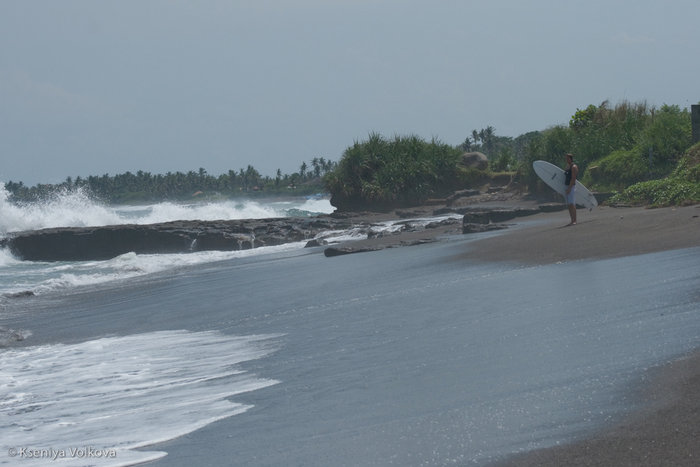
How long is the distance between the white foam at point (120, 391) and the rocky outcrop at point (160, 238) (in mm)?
16338

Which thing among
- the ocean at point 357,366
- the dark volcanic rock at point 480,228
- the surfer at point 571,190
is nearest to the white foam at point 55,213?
the dark volcanic rock at point 480,228

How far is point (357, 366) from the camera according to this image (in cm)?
669

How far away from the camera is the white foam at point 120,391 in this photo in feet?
18.6

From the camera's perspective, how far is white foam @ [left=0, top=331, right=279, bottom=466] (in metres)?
5.68

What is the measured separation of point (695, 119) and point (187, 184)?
159059 mm

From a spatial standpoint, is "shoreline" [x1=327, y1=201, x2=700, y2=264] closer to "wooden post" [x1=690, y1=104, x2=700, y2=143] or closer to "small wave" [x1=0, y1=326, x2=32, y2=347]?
"wooden post" [x1=690, y1=104, x2=700, y2=143]

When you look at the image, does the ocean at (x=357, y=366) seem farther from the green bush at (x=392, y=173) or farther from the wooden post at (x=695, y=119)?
the green bush at (x=392, y=173)

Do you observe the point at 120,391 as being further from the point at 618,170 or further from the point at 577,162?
the point at 577,162

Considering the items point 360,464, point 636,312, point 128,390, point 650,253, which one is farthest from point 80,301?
point 360,464

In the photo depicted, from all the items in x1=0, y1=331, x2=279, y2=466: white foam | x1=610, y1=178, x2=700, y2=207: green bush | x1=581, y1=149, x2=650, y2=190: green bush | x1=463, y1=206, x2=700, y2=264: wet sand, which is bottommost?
x1=0, y1=331, x2=279, y2=466: white foam

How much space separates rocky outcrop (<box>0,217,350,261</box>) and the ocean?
1299 centimetres

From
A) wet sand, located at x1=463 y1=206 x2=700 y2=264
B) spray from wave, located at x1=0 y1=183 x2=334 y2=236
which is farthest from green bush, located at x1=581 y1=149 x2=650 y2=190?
spray from wave, located at x1=0 y1=183 x2=334 y2=236

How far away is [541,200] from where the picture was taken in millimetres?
28531

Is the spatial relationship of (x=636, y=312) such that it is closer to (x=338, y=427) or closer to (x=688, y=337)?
(x=688, y=337)
